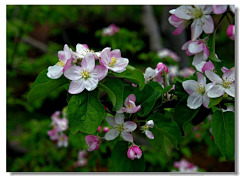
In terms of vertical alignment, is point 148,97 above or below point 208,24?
below

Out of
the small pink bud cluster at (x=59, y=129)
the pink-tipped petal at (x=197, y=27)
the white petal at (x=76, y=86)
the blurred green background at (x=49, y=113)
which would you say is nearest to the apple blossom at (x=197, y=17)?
the pink-tipped petal at (x=197, y=27)

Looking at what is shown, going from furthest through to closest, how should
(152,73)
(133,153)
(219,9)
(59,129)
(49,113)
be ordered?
(49,113) → (59,129) → (152,73) → (133,153) → (219,9)

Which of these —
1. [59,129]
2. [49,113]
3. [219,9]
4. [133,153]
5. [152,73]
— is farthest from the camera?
[49,113]

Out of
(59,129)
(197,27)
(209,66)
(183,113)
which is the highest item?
(197,27)

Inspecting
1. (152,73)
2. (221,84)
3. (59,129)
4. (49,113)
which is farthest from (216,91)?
(49,113)

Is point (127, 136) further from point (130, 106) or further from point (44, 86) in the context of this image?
point (44, 86)

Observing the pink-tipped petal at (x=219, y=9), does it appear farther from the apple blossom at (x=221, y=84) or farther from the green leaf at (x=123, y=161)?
the green leaf at (x=123, y=161)

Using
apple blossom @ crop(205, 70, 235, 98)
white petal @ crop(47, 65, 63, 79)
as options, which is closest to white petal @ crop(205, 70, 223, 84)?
apple blossom @ crop(205, 70, 235, 98)
